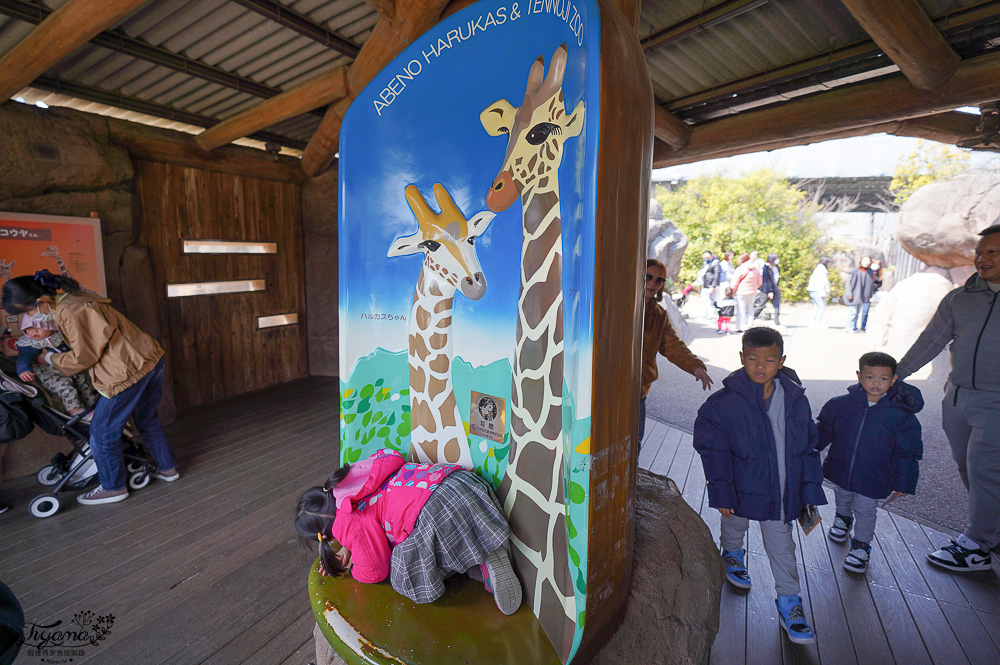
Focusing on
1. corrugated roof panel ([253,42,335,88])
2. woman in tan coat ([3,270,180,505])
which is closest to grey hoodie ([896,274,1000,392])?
corrugated roof panel ([253,42,335,88])

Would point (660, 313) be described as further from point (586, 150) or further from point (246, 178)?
point (246, 178)

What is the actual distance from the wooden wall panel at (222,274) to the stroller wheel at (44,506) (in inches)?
79.1

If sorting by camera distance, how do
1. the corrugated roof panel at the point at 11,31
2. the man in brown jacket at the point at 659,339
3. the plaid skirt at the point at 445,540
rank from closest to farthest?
the plaid skirt at the point at 445,540, the corrugated roof panel at the point at 11,31, the man in brown jacket at the point at 659,339

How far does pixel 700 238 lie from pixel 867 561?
47.5 feet

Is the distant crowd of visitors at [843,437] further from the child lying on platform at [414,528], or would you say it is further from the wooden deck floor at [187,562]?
the wooden deck floor at [187,562]

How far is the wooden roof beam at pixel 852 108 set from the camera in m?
2.65

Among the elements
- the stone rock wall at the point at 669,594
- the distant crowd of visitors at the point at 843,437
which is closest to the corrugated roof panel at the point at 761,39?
the distant crowd of visitors at the point at 843,437

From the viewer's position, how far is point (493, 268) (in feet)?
5.10

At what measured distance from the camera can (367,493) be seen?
163 centimetres

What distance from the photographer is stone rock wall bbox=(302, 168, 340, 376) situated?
6.05m

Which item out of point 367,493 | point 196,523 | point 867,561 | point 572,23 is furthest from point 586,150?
point 196,523

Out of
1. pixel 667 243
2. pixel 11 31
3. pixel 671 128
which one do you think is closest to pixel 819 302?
pixel 667 243

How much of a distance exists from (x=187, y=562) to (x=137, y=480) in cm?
125

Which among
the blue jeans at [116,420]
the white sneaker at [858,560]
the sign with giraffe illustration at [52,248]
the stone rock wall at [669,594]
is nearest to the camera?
the stone rock wall at [669,594]
